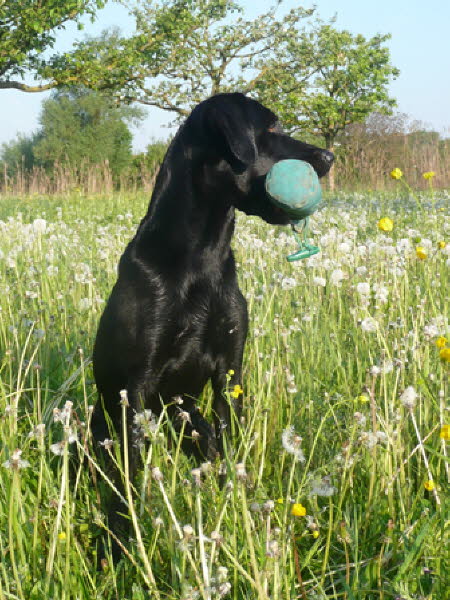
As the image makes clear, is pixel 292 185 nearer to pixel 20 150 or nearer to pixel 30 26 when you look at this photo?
pixel 30 26

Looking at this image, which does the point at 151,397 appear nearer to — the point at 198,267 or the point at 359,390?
the point at 198,267

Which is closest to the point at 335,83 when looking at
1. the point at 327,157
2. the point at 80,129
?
the point at 80,129

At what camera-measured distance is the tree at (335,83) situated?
37594mm

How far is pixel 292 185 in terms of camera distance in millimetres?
2895

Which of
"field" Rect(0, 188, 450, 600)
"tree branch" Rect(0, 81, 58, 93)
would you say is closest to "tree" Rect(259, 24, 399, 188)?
"tree branch" Rect(0, 81, 58, 93)

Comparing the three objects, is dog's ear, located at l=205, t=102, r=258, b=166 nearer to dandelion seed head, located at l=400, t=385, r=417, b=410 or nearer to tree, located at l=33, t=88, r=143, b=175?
dandelion seed head, located at l=400, t=385, r=417, b=410

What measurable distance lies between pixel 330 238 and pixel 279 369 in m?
3.15

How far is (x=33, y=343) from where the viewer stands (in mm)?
4004

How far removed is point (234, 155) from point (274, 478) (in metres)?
1.42

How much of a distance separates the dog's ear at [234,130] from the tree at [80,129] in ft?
153

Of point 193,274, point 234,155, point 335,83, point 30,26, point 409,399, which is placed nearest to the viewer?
point 409,399

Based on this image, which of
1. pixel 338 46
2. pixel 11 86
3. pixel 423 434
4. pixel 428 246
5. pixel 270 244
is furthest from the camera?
pixel 338 46

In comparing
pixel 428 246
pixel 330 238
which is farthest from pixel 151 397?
pixel 330 238

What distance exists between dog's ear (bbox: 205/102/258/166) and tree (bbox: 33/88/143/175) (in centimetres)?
4662
